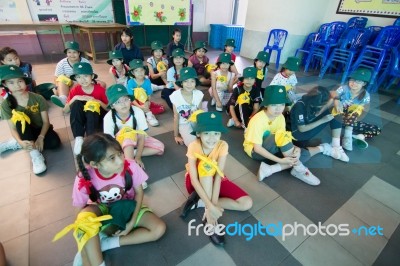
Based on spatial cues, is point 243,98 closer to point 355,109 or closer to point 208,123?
point 355,109

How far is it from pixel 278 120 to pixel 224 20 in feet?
24.9

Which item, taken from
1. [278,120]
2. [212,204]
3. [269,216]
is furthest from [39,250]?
[278,120]

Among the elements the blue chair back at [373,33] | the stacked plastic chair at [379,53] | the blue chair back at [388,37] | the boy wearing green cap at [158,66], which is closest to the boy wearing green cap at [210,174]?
the boy wearing green cap at [158,66]

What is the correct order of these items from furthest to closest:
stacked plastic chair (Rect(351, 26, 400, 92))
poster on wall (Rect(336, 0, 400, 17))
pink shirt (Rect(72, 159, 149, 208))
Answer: poster on wall (Rect(336, 0, 400, 17)) < stacked plastic chair (Rect(351, 26, 400, 92)) < pink shirt (Rect(72, 159, 149, 208))

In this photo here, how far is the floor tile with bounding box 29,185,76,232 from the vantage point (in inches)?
58.9

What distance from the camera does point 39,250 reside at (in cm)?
132

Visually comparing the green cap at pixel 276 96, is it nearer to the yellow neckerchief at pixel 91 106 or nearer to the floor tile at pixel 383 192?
the floor tile at pixel 383 192

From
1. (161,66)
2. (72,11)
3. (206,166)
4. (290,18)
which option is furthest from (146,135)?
(72,11)

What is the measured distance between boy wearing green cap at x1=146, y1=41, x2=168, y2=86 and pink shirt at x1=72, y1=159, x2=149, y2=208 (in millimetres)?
2722

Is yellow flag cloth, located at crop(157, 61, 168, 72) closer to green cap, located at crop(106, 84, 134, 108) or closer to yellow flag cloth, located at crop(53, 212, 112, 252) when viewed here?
green cap, located at crop(106, 84, 134, 108)

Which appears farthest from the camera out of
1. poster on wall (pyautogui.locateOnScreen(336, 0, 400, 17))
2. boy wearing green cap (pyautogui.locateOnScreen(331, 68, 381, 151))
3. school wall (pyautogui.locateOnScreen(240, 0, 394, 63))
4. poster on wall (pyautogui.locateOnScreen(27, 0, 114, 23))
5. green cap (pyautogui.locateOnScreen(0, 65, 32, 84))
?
school wall (pyautogui.locateOnScreen(240, 0, 394, 63))

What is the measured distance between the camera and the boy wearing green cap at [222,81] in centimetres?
311

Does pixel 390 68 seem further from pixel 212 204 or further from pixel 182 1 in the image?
pixel 182 1

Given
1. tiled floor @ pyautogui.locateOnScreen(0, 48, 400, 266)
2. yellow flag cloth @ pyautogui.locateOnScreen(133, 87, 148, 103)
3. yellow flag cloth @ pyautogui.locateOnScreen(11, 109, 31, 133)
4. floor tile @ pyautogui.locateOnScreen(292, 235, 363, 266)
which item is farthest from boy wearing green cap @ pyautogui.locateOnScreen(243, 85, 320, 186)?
yellow flag cloth @ pyautogui.locateOnScreen(11, 109, 31, 133)
